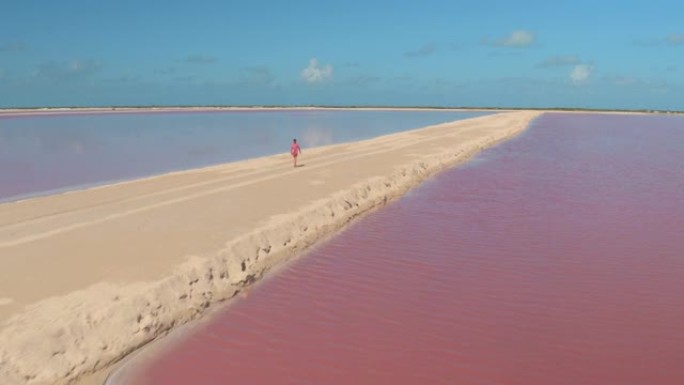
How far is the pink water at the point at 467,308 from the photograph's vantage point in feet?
21.3

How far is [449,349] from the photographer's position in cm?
693

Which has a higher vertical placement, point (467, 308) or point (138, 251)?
point (138, 251)

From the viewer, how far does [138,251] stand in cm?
954

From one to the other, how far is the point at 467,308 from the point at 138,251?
516 centimetres

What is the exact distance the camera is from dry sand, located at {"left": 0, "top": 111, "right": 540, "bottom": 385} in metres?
6.56

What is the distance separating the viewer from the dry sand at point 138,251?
258 inches

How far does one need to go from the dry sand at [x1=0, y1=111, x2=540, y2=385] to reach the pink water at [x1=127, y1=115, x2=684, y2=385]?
60cm

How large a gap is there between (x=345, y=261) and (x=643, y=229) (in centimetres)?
675

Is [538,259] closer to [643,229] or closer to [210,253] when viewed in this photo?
[643,229]

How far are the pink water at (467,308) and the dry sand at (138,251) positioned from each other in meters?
0.60

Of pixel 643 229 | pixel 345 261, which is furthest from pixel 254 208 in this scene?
pixel 643 229

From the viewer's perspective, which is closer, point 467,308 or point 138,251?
point 467,308

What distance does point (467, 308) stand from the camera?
820 cm

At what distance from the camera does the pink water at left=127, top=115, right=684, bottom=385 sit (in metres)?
6.50
